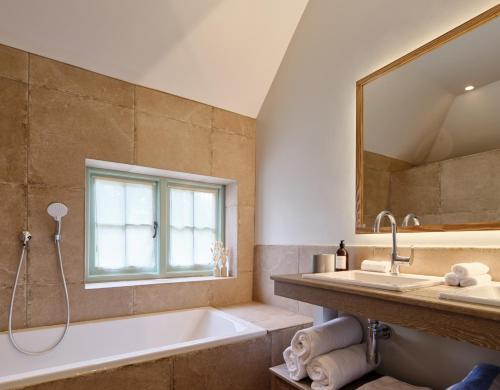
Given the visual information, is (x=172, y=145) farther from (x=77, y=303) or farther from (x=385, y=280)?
(x=385, y=280)

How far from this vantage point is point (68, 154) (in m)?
2.00

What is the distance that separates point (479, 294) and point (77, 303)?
2.16 m

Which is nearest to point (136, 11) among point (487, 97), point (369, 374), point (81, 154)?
point (81, 154)

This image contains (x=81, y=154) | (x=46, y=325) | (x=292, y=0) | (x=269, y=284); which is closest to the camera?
(x=46, y=325)

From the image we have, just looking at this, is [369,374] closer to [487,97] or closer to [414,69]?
[487,97]

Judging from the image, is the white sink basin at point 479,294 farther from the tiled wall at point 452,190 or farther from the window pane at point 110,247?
the window pane at point 110,247

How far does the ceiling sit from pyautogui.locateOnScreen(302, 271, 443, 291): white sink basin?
171cm

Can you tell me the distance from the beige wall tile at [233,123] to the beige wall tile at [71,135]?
0.73m

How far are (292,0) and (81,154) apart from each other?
1.85 metres

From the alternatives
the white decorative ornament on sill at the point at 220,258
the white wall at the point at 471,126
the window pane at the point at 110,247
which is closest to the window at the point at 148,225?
the window pane at the point at 110,247

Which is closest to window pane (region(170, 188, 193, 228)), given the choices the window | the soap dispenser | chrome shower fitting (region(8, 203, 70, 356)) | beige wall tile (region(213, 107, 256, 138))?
the window

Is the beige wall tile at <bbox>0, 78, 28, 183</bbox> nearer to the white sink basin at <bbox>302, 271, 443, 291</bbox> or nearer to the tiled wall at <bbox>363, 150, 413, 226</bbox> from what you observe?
the white sink basin at <bbox>302, 271, 443, 291</bbox>

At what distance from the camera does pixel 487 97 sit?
1360mm

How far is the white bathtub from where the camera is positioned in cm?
142
